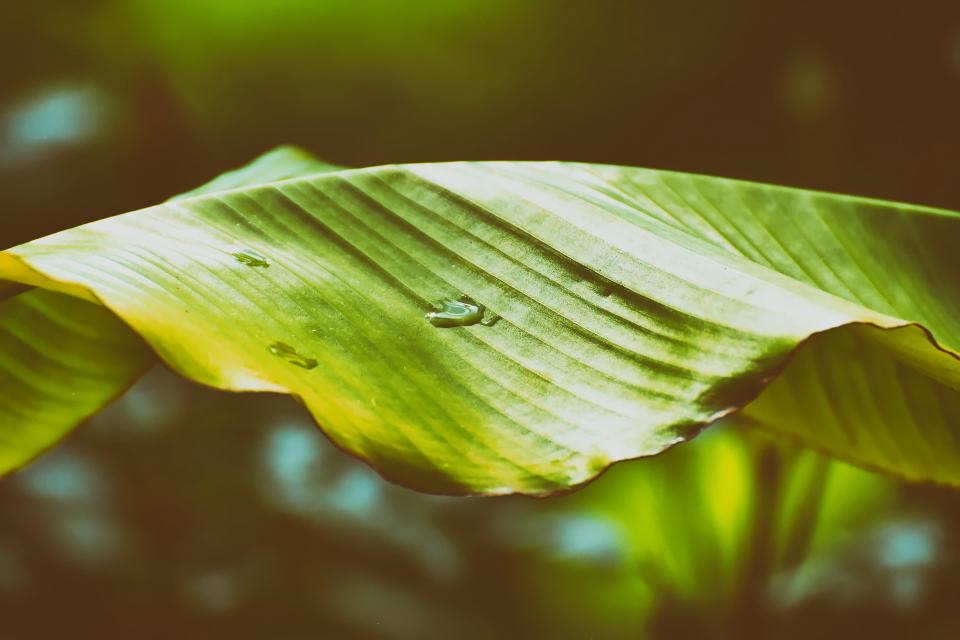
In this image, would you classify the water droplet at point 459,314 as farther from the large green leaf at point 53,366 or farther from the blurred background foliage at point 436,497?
the blurred background foliage at point 436,497

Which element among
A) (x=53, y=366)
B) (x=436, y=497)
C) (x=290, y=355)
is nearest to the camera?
(x=290, y=355)

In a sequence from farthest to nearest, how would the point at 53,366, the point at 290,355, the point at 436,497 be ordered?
the point at 436,497, the point at 53,366, the point at 290,355

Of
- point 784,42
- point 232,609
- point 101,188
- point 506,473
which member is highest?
point 784,42

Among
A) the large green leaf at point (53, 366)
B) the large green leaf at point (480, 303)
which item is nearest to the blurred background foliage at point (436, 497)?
the large green leaf at point (480, 303)

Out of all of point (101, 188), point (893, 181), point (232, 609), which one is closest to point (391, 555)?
point (232, 609)

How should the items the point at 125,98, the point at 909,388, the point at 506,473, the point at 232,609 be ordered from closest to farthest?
the point at 506,473, the point at 909,388, the point at 232,609, the point at 125,98

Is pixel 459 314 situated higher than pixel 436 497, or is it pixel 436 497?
pixel 459 314

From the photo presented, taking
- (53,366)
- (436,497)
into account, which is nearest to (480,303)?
(53,366)

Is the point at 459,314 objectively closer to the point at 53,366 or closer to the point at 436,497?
the point at 53,366

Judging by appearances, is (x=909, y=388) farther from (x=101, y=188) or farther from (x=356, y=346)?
(x=101, y=188)
